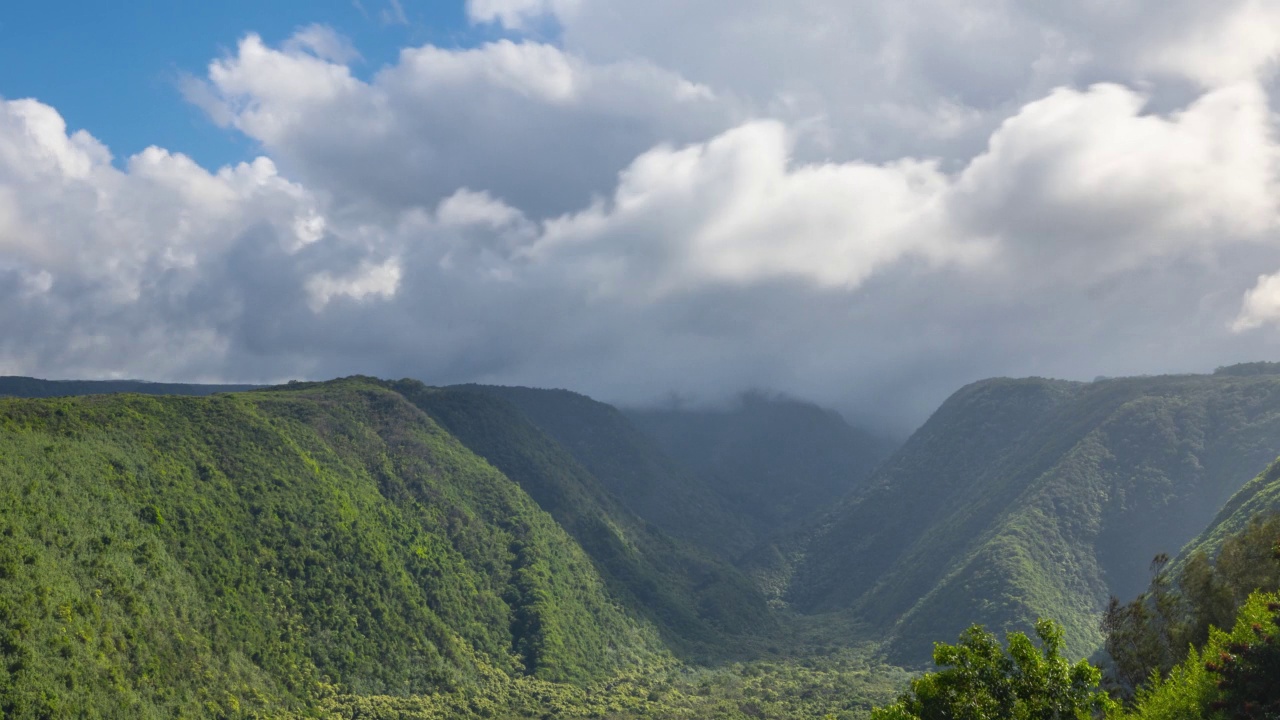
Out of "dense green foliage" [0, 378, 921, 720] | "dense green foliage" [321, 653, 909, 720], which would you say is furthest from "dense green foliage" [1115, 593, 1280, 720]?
"dense green foliage" [0, 378, 921, 720]

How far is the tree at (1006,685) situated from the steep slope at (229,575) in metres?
88.2

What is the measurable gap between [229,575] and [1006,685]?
4904 inches

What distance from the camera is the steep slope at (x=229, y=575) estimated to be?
98.8m

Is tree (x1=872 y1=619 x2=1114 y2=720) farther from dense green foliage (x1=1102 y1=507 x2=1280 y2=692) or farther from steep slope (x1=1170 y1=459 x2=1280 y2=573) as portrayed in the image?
steep slope (x1=1170 y1=459 x2=1280 y2=573)

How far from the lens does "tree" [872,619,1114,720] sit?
4316 centimetres

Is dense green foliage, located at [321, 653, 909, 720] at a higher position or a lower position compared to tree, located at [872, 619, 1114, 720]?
lower

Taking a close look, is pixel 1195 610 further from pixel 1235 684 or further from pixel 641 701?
pixel 641 701

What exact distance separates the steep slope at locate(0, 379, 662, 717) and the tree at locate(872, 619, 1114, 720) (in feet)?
→ 289

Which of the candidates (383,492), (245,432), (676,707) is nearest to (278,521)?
(245,432)

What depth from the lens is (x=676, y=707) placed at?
172 m

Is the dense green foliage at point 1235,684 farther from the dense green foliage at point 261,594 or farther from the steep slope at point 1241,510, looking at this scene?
the steep slope at point 1241,510

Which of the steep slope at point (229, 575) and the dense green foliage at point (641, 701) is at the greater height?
the steep slope at point (229, 575)

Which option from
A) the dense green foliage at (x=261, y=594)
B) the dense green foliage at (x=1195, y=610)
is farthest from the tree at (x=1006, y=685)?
the dense green foliage at (x=261, y=594)

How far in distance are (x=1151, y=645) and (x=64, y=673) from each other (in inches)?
4368
